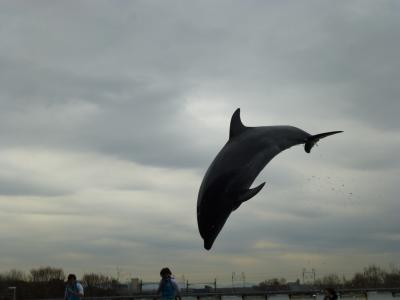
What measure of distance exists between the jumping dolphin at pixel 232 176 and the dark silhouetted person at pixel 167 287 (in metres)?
4.45

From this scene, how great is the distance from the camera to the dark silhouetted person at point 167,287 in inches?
583

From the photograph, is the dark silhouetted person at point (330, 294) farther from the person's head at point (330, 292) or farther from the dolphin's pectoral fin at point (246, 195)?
the dolphin's pectoral fin at point (246, 195)

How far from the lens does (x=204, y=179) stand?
35.6 feet

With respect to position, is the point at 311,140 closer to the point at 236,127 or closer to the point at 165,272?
the point at 236,127

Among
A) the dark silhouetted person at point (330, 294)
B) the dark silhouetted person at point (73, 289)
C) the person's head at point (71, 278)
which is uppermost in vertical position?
the person's head at point (71, 278)

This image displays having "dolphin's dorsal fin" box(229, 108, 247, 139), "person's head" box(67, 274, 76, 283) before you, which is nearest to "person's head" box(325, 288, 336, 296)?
"person's head" box(67, 274, 76, 283)

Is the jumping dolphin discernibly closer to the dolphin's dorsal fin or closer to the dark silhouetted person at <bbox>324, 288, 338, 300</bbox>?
the dolphin's dorsal fin

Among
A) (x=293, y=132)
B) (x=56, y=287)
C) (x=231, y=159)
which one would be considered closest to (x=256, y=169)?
(x=231, y=159)

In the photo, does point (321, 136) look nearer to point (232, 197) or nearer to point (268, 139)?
point (268, 139)

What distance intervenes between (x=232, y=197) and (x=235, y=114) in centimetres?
256

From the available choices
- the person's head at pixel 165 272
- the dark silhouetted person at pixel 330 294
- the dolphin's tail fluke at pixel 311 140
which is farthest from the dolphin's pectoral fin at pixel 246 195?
the dark silhouetted person at pixel 330 294

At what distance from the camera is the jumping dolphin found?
1050 centimetres

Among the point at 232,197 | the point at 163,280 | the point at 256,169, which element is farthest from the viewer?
the point at 163,280

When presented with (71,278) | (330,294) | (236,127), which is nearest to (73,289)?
(71,278)
